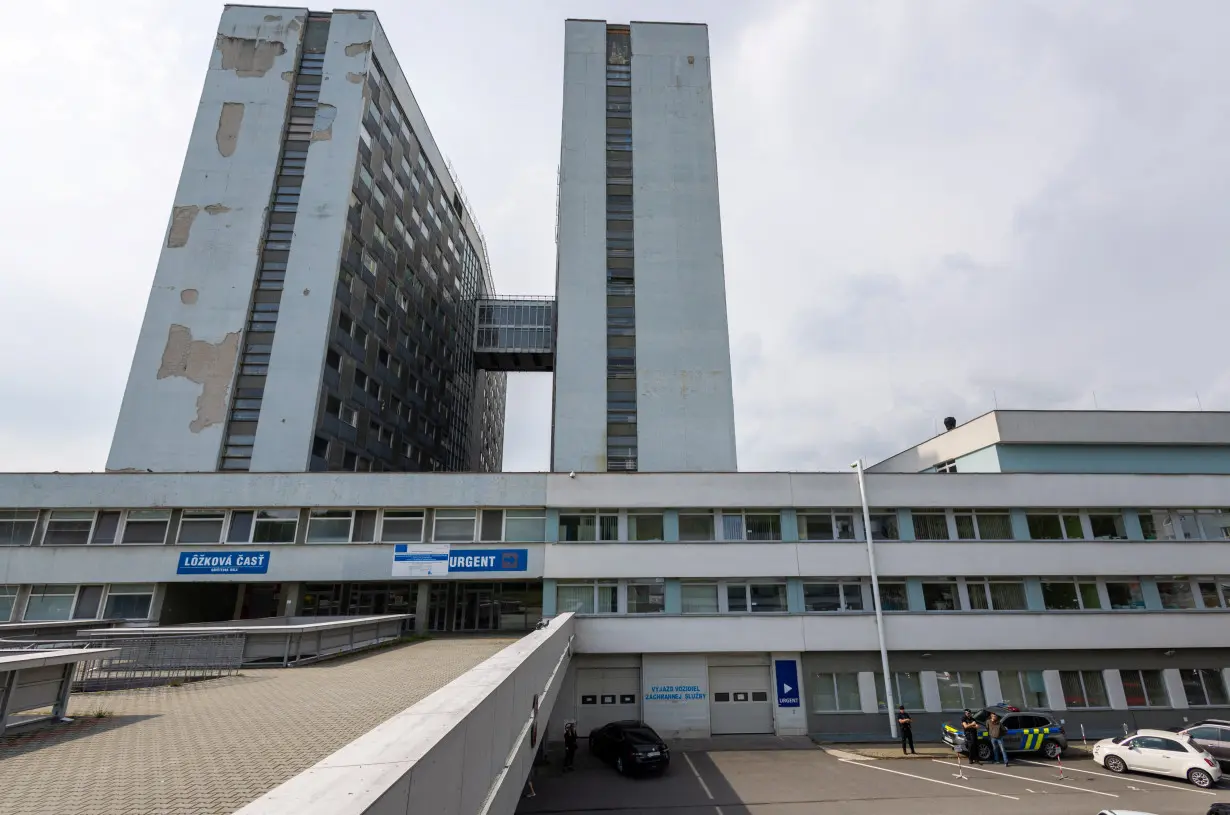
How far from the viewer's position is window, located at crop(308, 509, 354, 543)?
2844 centimetres

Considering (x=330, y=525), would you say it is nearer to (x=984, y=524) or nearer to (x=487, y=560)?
(x=487, y=560)

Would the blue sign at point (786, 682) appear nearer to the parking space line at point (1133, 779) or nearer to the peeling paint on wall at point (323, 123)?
the parking space line at point (1133, 779)

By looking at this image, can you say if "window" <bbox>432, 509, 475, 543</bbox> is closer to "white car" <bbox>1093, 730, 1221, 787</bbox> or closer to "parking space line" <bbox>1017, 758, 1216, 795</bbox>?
"parking space line" <bbox>1017, 758, 1216, 795</bbox>

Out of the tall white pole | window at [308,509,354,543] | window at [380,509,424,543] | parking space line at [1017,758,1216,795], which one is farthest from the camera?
window at [380,509,424,543]

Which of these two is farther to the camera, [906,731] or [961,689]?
[961,689]

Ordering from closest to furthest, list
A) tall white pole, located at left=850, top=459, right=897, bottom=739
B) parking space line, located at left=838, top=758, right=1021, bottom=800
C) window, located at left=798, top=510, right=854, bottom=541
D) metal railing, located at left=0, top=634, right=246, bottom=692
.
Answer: metal railing, located at left=0, top=634, right=246, bottom=692, parking space line, located at left=838, top=758, right=1021, bottom=800, tall white pole, located at left=850, top=459, right=897, bottom=739, window, located at left=798, top=510, right=854, bottom=541

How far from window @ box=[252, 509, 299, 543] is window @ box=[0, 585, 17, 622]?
428 inches

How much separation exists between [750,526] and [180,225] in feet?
138

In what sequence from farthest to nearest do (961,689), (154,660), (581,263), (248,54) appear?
(581,263) < (248,54) < (961,689) < (154,660)

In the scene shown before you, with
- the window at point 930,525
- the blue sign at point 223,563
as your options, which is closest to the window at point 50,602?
the blue sign at point 223,563

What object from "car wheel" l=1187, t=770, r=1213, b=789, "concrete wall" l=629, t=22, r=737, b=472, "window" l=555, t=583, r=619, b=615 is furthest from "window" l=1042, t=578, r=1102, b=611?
Answer: "window" l=555, t=583, r=619, b=615

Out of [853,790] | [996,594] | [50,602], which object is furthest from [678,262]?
[50,602]

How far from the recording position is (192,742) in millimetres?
7789

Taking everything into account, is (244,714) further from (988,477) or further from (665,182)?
(665,182)
